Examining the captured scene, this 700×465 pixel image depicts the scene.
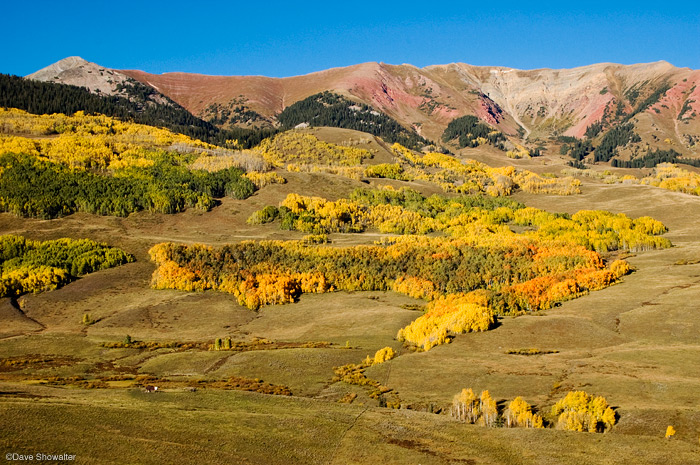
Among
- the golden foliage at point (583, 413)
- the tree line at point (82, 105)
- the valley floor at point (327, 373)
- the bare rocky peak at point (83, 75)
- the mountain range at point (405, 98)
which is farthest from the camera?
the mountain range at point (405, 98)

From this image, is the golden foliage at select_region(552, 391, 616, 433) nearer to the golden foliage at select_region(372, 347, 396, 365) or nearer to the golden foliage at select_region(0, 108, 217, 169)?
the golden foliage at select_region(372, 347, 396, 365)

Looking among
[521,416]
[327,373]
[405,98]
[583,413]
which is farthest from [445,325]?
[405,98]

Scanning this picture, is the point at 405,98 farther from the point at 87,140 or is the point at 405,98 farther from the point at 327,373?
the point at 327,373

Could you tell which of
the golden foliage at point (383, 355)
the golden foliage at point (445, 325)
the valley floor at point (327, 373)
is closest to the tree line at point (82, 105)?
the valley floor at point (327, 373)

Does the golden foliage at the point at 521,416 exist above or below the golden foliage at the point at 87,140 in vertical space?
below

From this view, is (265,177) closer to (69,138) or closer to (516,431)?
(69,138)

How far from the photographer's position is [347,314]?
4406cm

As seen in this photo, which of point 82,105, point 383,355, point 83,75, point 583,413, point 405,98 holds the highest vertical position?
point 83,75

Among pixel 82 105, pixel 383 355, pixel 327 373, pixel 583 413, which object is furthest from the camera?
pixel 82 105

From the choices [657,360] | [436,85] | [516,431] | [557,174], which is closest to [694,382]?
[657,360]

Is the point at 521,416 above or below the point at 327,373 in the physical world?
above

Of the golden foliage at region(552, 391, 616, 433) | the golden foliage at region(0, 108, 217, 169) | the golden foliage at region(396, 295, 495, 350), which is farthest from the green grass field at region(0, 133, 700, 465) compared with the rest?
the golden foliage at region(0, 108, 217, 169)

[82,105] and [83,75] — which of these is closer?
[82,105]

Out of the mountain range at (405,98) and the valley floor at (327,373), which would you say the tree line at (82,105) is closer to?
the mountain range at (405,98)
